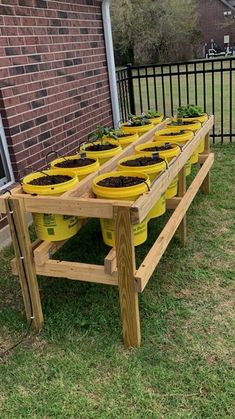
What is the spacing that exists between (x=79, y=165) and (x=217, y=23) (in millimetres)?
49418

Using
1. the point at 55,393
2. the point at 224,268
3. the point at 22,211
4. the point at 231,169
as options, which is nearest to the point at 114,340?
the point at 55,393

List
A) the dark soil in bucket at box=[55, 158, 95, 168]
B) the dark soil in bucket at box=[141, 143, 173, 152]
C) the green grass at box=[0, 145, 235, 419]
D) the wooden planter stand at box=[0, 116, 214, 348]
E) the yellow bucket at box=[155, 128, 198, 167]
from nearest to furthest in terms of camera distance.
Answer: the green grass at box=[0, 145, 235, 419] < the wooden planter stand at box=[0, 116, 214, 348] < the dark soil in bucket at box=[55, 158, 95, 168] < the dark soil in bucket at box=[141, 143, 173, 152] < the yellow bucket at box=[155, 128, 198, 167]

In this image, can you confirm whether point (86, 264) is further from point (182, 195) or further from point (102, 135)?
point (102, 135)

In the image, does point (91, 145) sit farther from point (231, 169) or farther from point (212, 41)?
point (212, 41)

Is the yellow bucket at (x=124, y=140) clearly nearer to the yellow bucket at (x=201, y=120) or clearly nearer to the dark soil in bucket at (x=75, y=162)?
the dark soil in bucket at (x=75, y=162)

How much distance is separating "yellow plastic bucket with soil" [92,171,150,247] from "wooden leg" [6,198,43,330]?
1.60 feet

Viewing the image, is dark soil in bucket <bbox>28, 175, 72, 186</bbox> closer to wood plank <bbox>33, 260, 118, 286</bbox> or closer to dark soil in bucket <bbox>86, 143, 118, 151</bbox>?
wood plank <bbox>33, 260, 118, 286</bbox>

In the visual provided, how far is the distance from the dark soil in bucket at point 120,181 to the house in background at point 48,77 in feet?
4.90

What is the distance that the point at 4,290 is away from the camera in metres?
3.27

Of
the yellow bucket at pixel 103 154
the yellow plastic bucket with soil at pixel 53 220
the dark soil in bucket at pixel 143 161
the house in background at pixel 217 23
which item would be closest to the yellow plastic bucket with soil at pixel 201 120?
the yellow bucket at pixel 103 154

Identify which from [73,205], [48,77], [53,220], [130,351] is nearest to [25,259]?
[53,220]

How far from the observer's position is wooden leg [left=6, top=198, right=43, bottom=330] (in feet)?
8.32

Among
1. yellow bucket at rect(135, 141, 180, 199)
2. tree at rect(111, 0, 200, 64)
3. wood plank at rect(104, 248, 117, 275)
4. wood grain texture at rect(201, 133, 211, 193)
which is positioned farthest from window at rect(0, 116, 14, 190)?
tree at rect(111, 0, 200, 64)

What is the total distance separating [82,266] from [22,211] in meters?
0.49
